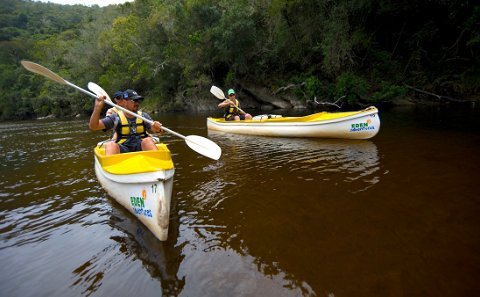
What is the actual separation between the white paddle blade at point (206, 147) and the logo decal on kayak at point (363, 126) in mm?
4347

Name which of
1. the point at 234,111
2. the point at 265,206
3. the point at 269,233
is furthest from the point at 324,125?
the point at 269,233

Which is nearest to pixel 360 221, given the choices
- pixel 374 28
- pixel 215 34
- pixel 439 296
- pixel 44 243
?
pixel 439 296

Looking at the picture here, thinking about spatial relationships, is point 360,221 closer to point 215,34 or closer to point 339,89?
point 339,89

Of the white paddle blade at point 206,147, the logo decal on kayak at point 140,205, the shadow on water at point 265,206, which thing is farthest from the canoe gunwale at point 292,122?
the logo decal on kayak at point 140,205

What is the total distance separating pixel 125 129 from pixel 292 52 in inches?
736

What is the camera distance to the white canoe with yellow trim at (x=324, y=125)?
742cm

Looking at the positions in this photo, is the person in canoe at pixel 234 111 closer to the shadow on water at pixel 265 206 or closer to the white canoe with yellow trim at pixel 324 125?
the white canoe with yellow trim at pixel 324 125

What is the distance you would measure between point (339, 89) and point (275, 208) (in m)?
14.6

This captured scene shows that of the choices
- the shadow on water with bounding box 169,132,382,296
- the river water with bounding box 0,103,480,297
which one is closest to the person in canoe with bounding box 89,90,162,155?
the river water with bounding box 0,103,480,297

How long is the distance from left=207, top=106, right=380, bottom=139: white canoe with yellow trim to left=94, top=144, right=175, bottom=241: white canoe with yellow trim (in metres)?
5.35

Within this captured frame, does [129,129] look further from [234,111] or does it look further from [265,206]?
[234,111]

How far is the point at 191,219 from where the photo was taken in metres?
3.65

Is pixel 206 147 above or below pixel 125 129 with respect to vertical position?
below

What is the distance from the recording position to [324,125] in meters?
7.91
